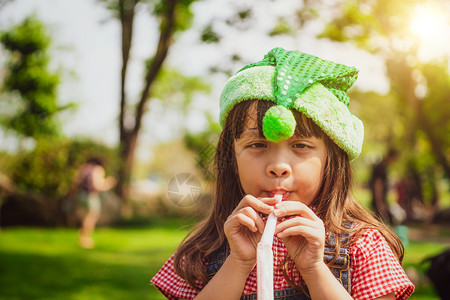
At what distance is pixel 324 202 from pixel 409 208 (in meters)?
14.9

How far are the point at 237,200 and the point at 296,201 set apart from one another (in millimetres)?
384

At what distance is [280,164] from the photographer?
145cm

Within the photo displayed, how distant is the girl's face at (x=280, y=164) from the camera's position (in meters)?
1.48

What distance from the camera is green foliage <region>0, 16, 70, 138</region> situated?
23.8 m

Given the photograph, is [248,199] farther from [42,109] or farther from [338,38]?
[42,109]

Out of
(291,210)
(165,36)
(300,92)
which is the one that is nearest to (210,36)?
(165,36)

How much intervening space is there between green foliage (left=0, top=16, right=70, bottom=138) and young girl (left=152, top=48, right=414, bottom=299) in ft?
78.9

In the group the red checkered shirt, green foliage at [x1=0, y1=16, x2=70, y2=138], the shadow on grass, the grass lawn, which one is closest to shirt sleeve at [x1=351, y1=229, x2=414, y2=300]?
the red checkered shirt

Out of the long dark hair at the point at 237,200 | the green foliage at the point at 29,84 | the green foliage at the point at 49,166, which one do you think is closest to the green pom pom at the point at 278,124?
the long dark hair at the point at 237,200

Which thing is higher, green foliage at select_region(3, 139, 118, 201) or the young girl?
green foliage at select_region(3, 139, 118, 201)

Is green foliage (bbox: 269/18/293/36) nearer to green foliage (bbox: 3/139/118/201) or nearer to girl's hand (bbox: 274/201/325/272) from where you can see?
girl's hand (bbox: 274/201/325/272)

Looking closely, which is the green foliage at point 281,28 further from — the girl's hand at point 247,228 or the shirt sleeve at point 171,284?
the girl's hand at point 247,228

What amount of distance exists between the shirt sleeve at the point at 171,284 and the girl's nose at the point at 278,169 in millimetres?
590

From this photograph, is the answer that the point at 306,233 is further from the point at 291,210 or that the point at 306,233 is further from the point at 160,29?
the point at 160,29
